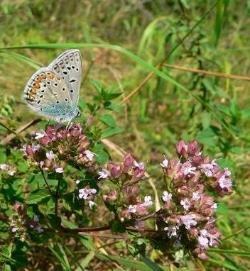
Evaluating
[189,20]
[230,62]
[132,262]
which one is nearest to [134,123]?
[189,20]

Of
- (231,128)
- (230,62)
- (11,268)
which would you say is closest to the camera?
(11,268)

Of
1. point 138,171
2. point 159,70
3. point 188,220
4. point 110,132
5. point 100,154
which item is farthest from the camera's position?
point 159,70

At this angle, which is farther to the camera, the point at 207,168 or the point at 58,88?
the point at 58,88

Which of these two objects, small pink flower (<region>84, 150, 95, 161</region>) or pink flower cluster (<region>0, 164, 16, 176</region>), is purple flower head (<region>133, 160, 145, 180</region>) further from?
pink flower cluster (<region>0, 164, 16, 176</region>)

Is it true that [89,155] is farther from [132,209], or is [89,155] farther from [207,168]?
[207,168]

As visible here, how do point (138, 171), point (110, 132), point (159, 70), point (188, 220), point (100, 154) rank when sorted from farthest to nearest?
point (159, 70), point (110, 132), point (100, 154), point (138, 171), point (188, 220)

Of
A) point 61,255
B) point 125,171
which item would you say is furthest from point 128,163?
point 61,255

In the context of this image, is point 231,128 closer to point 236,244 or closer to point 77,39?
point 236,244

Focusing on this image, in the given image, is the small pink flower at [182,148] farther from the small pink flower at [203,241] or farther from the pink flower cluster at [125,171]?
the small pink flower at [203,241]
